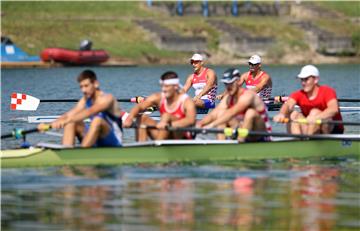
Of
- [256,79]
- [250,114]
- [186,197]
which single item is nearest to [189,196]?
[186,197]

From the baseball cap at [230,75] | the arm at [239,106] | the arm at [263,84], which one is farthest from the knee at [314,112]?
the arm at [263,84]

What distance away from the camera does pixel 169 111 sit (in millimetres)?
21375

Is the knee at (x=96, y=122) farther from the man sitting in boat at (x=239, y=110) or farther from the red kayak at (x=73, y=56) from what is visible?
the red kayak at (x=73, y=56)

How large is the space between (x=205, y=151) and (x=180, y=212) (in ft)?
16.2

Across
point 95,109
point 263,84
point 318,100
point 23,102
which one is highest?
point 263,84

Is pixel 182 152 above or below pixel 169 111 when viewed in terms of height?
below

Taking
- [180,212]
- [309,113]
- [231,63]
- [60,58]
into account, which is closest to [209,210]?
[180,212]

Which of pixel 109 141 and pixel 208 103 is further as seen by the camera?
pixel 208 103

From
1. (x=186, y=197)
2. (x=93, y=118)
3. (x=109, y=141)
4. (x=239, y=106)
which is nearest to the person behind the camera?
(x=186, y=197)

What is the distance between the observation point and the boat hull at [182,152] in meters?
20.6

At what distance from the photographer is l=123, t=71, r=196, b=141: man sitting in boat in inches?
832

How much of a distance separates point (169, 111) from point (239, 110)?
3.96 feet

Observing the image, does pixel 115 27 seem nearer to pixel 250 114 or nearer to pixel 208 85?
pixel 208 85

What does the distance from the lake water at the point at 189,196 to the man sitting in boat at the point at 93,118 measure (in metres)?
0.55
